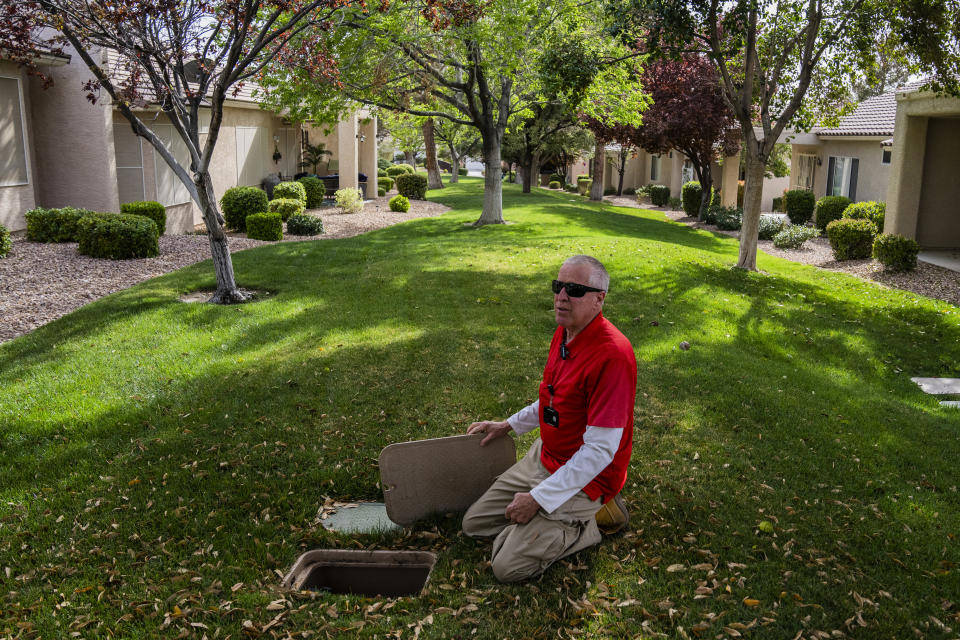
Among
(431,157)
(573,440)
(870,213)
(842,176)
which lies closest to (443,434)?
(573,440)

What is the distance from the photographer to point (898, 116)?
17.4m

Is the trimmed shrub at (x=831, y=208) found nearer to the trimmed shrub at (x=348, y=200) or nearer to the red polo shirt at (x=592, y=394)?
the trimmed shrub at (x=348, y=200)

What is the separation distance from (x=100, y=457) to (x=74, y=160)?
12765 mm

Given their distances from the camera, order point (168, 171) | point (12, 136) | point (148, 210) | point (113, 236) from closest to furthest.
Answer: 1. point (113, 236)
2. point (12, 136)
3. point (148, 210)
4. point (168, 171)

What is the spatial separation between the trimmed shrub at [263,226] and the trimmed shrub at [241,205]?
3.04 ft

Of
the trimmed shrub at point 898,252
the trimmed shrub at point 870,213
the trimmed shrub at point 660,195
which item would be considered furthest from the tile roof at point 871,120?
the trimmed shrub at point 660,195

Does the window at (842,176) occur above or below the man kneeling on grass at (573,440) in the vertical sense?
above

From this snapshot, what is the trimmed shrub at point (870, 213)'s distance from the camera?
1942 cm

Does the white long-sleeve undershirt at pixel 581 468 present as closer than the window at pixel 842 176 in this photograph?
Yes

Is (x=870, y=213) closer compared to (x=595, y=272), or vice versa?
(x=595, y=272)

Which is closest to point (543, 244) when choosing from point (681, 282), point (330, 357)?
point (681, 282)

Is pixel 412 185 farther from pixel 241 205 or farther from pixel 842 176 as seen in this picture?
pixel 842 176

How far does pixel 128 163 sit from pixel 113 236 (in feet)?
16.5

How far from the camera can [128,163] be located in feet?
57.6
